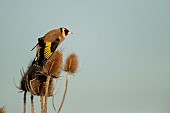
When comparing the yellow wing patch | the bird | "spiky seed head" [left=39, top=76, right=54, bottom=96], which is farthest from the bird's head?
"spiky seed head" [left=39, top=76, right=54, bottom=96]

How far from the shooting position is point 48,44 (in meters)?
11.8

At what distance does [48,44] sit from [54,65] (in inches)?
28.7

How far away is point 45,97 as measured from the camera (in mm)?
11969

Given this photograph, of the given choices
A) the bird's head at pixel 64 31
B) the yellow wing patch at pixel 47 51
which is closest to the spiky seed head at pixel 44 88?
the yellow wing patch at pixel 47 51

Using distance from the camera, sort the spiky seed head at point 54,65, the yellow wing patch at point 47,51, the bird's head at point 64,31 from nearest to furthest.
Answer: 1. the yellow wing patch at point 47,51
2. the spiky seed head at point 54,65
3. the bird's head at point 64,31

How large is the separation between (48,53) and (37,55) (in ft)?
1.22

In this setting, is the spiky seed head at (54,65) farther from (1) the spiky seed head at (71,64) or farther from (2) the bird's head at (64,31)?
(1) the spiky seed head at (71,64)

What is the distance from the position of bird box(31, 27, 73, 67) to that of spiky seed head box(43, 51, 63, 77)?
0.23 metres

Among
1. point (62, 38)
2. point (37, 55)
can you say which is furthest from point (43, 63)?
point (62, 38)

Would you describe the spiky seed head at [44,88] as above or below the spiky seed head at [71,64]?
below

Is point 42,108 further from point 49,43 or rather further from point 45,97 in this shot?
point 49,43

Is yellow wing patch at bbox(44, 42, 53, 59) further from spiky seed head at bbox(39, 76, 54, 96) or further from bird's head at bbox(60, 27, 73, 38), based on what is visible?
spiky seed head at bbox(39, 76, 54, 96)

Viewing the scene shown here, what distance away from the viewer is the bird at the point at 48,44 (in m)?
11.7

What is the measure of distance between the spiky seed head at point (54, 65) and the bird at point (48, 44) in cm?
23
